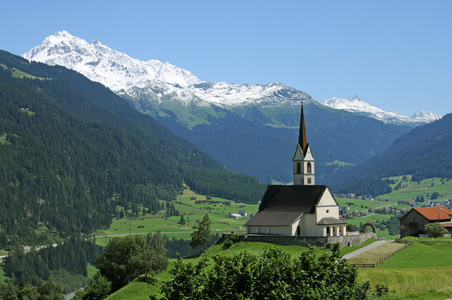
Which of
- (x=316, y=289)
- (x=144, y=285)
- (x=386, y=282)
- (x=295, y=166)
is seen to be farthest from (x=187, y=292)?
(x=295, y=166)

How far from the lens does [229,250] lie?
115 metres

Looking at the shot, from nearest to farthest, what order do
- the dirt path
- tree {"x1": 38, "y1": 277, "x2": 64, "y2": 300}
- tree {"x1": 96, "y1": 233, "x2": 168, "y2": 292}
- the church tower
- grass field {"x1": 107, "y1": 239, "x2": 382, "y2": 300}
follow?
grass field {"x1": 107, "y1": 239, "x2": 382, "y2": 300}, the dirt path, tree {"x1": 96, "y1": 233, "x2": 168, "y2": 292}, the church tower, tree {"x1": 38, "y1": 277, "x2": 64, "y2": 300}

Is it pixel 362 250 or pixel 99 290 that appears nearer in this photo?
pixel 362 250

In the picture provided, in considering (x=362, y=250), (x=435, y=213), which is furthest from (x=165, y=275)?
(x=435, y=213)

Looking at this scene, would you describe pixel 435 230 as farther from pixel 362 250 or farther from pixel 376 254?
pixel 376 254

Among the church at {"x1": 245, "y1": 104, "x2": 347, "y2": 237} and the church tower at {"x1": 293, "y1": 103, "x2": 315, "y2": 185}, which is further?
the church tower at {"x1": 293, "y1": 103, "x2": 315, "y2": 185}

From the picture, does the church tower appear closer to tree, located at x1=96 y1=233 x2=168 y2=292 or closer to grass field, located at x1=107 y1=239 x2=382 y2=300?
grass field, located at x1=107 y1=239 x2=382 y2=300

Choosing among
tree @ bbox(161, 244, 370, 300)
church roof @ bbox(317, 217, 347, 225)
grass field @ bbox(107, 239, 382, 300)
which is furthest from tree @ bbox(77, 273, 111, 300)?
tree @ bbox(161, 244, 370, 300)

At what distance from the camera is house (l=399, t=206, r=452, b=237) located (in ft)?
448

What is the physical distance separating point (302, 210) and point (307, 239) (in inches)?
414

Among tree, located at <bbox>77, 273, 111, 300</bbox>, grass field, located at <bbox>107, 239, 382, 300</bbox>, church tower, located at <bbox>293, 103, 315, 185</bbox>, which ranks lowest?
tree, located at <bbox>77, 273, 111, 300</bbox>

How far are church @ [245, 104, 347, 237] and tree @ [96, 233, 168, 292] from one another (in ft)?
70.3

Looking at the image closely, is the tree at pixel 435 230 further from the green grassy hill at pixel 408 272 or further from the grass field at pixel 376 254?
the grass field at pixel 376 254

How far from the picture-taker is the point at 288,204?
412ft
